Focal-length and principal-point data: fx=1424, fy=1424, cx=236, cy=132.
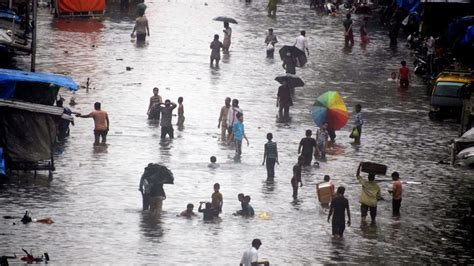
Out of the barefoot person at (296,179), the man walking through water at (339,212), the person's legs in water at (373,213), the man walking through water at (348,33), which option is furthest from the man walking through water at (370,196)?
the man walking through water at (348,33)

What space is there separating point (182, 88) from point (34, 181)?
1269 cm

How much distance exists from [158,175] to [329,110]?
332 inches

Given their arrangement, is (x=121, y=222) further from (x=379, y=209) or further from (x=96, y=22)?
(x=96, y=22)

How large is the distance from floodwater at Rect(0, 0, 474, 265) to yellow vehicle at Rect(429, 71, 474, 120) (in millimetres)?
584

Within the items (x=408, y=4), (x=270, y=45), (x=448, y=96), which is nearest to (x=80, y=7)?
(x=270, y=45)

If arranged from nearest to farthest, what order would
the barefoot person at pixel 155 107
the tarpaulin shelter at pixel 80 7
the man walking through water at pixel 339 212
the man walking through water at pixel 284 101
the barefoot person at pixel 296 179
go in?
the man walking through water at pixel 339 212 → the barefoot person at pixel 296 179 → the barefoot person at pixel 155 107 → the man walking through water at pixel 284 101 → the tarpaulin shelter at pixel 80 7

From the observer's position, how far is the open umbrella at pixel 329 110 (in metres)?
34.9

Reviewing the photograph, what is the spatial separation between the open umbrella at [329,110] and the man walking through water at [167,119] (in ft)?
11.5

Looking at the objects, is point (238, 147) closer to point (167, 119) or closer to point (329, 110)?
point (167, 119)

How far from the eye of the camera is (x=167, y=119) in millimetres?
34531

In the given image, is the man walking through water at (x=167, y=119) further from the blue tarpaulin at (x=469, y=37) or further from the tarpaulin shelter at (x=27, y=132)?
the blue tarpaulin at (x=469, y=37)

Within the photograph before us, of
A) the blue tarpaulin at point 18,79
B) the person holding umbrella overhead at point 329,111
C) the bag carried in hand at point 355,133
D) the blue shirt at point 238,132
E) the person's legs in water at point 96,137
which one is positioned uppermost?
the blue tarpaulin at point 18,79

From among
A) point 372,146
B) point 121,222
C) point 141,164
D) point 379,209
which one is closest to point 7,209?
point 121,222

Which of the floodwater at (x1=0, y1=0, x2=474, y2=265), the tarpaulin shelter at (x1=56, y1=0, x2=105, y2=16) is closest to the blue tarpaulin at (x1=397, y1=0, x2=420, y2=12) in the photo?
the floodwater at (x1=0, y1=0, x2=474, y2=265)
